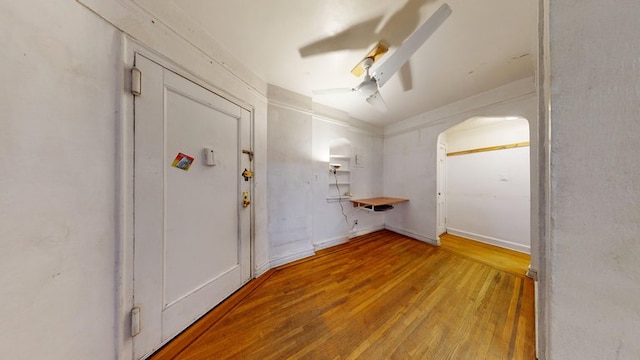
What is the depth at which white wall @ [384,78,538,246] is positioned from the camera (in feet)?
7.64

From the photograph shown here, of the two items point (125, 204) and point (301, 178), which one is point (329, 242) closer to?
point (301, 178)

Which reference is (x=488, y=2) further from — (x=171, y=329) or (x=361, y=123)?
(x=171, y=329)

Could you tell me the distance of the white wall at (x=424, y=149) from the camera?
2.33 metres

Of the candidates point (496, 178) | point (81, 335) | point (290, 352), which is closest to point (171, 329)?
point (81, 335)

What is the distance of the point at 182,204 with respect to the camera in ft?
4.72

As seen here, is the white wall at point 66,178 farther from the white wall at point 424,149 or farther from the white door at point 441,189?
the white door at point 441,189

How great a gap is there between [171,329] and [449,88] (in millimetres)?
3888

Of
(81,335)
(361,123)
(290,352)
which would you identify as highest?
(361,123)

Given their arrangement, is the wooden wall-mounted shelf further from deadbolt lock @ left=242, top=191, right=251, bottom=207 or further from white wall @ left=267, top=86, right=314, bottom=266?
deadbolt lock @ left=242, top=191, right=251, bottom=207

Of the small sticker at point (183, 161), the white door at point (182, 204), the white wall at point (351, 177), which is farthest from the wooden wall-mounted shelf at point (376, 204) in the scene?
the small sticker at point (183, 161)

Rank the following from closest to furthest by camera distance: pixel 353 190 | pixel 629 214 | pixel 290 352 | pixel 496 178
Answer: pixel 629 214 < pixel 290 352 < pixel 496 178 < pixel 353 190

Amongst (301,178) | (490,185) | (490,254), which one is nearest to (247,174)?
(301,178)

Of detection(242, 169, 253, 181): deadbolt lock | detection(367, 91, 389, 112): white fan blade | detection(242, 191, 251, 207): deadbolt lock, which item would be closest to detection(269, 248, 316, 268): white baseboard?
detection(242, 191, 251, 207): deadbolt lock

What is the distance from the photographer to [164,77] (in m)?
1.32
